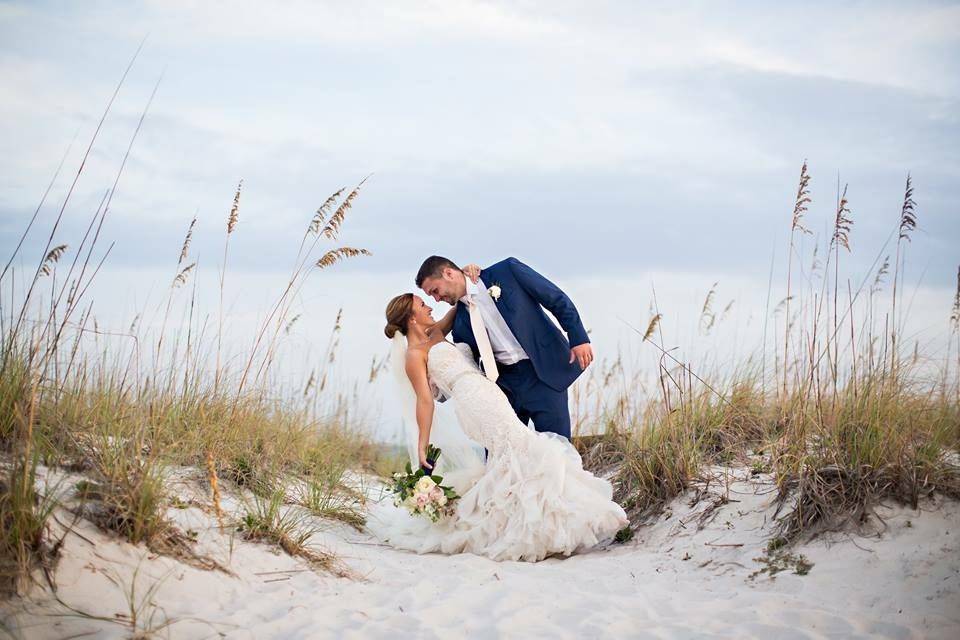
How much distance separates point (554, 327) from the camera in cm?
577

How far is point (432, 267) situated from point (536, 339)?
0.95 m

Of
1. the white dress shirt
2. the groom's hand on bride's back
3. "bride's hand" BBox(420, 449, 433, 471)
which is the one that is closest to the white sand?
"bride's hand" BBox(420, 449, 433, 471)

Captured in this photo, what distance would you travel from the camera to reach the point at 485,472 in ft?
17.8

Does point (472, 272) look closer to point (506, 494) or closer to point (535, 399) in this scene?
point (535, 399)

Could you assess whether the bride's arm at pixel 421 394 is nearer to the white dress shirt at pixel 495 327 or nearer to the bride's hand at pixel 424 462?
the bride's hand at pixel 424 462

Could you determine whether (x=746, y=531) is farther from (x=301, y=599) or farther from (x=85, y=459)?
(x=85, y=459)

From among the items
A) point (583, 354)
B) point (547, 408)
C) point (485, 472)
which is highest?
point (583, 354)

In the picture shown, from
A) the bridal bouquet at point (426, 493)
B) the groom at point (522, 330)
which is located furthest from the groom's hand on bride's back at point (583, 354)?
the bridal bouquet at point (426, 493)

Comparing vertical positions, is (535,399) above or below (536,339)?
below

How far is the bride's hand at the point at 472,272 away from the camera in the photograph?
5.76 meters

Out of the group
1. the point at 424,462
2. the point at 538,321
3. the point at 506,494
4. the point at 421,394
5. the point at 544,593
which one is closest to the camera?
the point at 544,593

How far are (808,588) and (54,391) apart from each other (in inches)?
174

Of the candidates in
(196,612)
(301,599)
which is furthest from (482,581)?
(196,612)

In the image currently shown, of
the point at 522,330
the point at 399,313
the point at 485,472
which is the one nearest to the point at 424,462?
the point at 485,472
